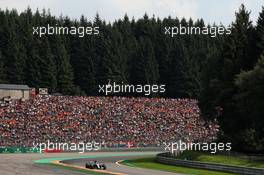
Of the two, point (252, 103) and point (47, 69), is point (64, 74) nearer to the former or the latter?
point (47, 69)

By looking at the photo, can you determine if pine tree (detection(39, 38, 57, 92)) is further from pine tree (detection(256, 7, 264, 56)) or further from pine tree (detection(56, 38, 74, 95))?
pine tree (detection(256, 7, 264, 56))

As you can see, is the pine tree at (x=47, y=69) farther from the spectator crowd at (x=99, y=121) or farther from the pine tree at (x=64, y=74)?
the spectator crowd at (x=99, y=121)

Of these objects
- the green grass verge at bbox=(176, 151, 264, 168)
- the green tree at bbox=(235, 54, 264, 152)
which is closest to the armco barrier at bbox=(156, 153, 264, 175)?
the green grass verge at bbox=(176, 151, 264, 168)

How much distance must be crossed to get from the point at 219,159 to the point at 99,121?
4069 cm

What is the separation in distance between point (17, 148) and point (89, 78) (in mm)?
45085

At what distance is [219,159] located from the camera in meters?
49.8

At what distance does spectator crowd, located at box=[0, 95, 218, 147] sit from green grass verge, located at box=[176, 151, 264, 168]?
2314cm

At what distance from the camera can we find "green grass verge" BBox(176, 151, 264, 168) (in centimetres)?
4601

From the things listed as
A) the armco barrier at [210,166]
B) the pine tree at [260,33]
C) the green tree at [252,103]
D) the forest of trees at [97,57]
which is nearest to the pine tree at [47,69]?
the forest of trees at [97,57]

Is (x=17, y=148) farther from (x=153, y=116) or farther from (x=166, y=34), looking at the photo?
(x=166, y=34)

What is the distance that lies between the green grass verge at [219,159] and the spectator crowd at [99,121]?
75.9 ft

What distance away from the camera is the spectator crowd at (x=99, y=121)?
81.9m

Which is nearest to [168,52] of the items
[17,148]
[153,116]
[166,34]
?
[166,34]

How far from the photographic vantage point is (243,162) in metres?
47.0
